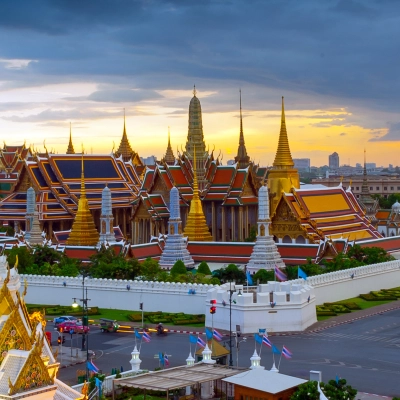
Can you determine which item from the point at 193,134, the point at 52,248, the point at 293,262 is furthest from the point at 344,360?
the point at 193,134

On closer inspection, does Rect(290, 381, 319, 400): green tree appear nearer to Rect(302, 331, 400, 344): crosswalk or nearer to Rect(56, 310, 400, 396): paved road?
Rect(56, 310, 400, 396): paved road

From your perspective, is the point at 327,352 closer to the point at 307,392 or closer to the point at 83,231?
the point at 307,392

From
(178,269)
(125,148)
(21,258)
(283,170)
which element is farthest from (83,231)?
(125,148)

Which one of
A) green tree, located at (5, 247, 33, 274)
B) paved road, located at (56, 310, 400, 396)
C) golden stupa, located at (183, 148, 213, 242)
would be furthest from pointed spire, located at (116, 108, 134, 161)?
paved road, located at (56, 310, 400, 396)

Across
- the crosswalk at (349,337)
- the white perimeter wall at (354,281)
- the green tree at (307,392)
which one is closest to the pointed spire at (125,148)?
the white perimeter wall at (354,281)

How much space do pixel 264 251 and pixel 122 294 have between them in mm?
9407

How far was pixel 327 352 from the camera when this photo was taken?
3219 cm

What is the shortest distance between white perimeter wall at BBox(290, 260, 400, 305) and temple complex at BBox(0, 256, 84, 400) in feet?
88.8

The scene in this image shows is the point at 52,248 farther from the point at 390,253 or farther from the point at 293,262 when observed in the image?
the point at 390,253

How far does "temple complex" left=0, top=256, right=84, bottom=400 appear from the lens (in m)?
13.5

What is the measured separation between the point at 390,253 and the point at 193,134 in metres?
29.0

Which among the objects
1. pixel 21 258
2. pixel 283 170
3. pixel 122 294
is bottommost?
pixel 122 294

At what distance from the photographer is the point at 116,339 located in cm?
3528

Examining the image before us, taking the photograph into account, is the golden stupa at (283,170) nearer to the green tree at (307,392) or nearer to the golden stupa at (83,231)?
the golden stupa at (83,231)
